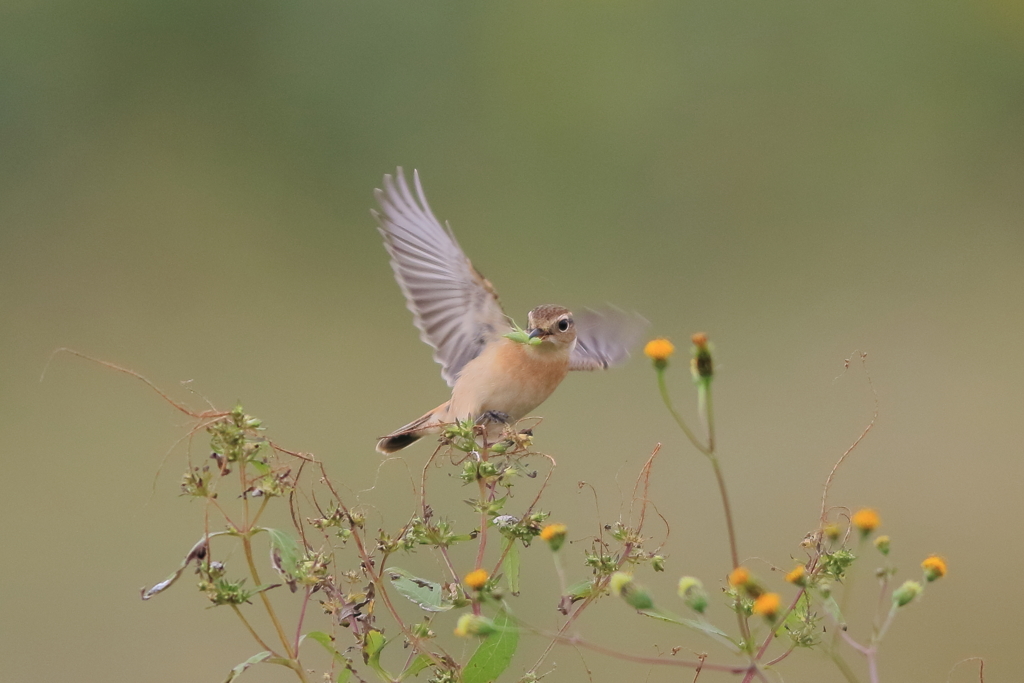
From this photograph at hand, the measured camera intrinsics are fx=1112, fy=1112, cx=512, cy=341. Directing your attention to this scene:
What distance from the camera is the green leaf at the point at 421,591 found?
4.40ft

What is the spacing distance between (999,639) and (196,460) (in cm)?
377

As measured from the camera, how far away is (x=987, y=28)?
22.9 ft

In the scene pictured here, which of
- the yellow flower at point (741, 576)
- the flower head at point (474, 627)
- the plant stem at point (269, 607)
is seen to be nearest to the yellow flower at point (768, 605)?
the yellow flower at point (741, 576)

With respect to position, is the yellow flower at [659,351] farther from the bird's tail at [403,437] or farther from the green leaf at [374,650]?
the bird's tail at [403,437]

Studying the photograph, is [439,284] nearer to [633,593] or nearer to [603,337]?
[603,337]

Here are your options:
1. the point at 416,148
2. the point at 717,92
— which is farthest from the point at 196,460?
the point at 717,92

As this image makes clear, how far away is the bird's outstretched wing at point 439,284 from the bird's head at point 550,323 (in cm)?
18

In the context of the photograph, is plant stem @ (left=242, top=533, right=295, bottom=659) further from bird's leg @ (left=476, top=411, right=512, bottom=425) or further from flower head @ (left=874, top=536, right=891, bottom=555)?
bird's leg @ (left=476, top=411, right=512, bottom=425)

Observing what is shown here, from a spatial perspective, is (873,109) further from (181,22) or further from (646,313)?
(181,22)

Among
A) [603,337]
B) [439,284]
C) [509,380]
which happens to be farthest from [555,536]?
[603,337]

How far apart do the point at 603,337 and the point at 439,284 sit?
1.65 ft

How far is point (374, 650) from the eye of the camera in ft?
4.21

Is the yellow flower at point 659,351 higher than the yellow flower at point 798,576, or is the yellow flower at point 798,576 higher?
the yellow flower at point 659,351

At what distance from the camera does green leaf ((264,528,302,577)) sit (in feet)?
4.11
